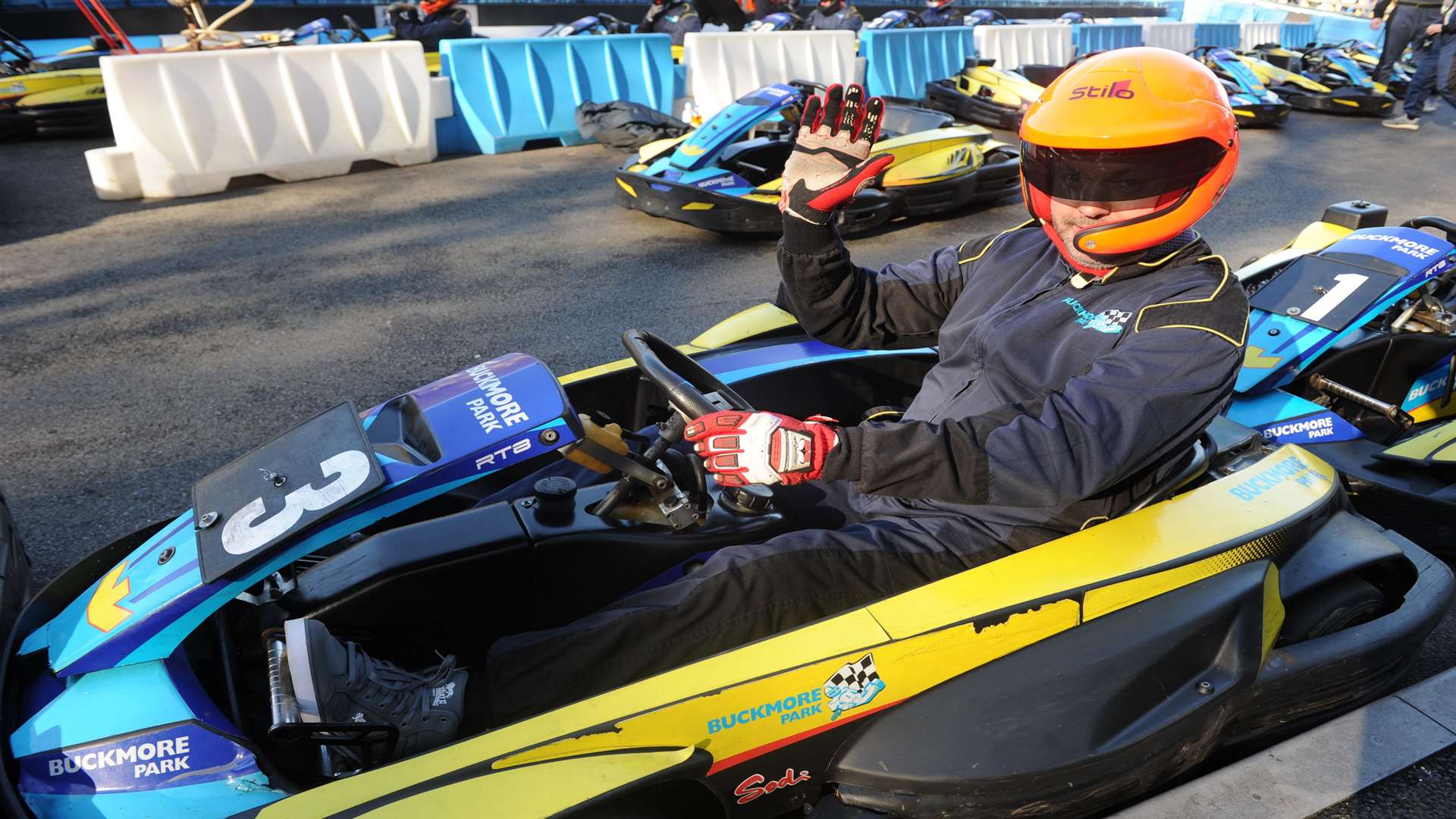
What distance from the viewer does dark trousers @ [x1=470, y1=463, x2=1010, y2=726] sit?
6.06 feet

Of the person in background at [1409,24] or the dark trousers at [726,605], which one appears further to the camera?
the person in background at [1409,24]

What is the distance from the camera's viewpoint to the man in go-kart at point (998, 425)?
5.89 ft

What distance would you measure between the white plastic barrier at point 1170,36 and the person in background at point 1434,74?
4410mm

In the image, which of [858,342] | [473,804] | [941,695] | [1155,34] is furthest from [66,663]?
[1155,34]

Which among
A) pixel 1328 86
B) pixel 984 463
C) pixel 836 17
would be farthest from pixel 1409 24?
pixel 984 463

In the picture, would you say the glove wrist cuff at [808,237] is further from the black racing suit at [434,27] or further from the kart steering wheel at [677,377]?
the black racing suit at [434,27]

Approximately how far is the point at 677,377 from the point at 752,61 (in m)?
8.34

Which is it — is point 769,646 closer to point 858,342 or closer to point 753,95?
point 858,342

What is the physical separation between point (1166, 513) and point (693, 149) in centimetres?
483

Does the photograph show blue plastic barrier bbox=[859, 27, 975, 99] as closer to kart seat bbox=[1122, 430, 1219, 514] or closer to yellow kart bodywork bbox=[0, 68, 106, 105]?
yellow kart bodywork bbox=[0, 68, 106, 105]

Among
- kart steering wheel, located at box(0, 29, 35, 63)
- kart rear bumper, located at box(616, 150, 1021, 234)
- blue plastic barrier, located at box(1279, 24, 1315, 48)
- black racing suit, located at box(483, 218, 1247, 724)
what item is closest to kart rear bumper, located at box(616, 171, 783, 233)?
kart rear bumper, located at box(616, 150, 1021, 234)

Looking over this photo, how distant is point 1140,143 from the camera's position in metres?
1.93

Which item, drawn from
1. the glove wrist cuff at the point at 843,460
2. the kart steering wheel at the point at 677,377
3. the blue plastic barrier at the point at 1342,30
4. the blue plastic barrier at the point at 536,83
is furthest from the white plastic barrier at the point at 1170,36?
the glove wrist cuff at the point at 843,460

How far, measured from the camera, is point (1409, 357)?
3.59 meters
